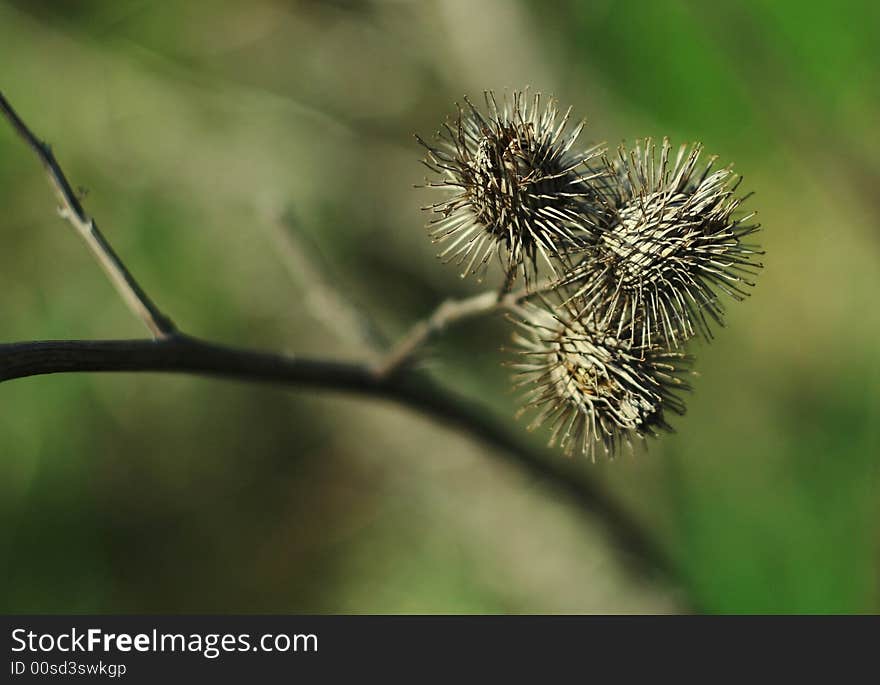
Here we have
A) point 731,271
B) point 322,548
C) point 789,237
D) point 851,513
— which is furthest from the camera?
point 322,548

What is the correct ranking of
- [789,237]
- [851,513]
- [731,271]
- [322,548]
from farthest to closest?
[322,548], [789,237], [851,513], [731,271]

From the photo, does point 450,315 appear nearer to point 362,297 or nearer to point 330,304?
point 330,304

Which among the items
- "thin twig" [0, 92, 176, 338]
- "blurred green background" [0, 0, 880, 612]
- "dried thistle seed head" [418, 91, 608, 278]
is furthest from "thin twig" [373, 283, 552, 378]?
"blurred green background" [0, 0, 880, 612]

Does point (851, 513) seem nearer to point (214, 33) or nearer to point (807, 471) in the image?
point (807, 471)

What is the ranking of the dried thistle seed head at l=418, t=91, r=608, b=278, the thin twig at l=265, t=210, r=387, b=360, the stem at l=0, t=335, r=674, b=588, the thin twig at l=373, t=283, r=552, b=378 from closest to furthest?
the stem at l=0, t=335, r=674, b=588, the dried thistle seed head at l=418, t=91, r=608, b=278, the thin twig at l=373, t=283, r=552, b=378, the thin twig at l=265, t=210, r=387, b=360

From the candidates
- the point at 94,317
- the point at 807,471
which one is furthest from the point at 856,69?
the point at 94,317

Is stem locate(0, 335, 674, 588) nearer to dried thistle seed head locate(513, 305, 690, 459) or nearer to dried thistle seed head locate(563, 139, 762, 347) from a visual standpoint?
dried thistle seed head locate(513, 305, 690, 459)
